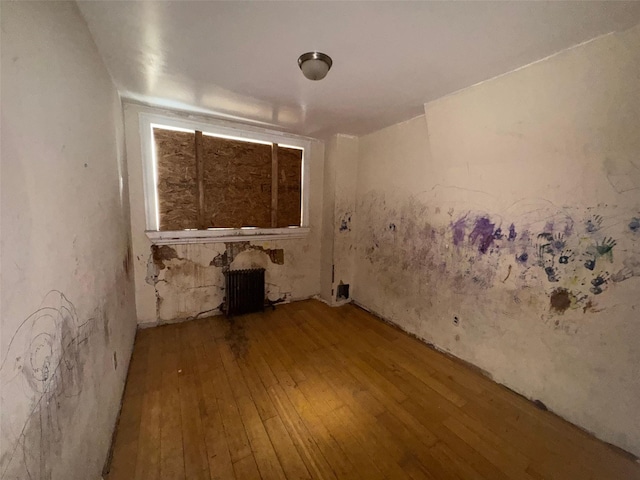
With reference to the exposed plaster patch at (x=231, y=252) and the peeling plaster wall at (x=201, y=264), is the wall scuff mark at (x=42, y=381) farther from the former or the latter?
the exposed plaster patch at (x=231, y=252)

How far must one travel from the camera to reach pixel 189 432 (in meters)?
1.61

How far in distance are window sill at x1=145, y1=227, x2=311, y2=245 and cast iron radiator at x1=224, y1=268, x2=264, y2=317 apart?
44cm

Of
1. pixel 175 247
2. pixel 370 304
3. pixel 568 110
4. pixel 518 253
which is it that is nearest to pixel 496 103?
pixel 568 110

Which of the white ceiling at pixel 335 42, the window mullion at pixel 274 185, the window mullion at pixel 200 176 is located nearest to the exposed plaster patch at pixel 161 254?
the window mullion at pixel 200 176

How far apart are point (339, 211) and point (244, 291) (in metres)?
1.68

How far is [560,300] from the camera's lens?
175cm

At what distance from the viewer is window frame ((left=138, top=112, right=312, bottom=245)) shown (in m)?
2.67

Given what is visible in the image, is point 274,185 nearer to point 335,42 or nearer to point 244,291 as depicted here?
point 244,291

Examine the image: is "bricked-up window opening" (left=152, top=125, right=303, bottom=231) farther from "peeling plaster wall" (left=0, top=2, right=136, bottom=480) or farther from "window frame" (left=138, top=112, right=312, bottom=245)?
"peeling plaster wall" (left=0, top=2, right=136, bottom=480)

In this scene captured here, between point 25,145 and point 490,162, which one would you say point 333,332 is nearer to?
point 490,162

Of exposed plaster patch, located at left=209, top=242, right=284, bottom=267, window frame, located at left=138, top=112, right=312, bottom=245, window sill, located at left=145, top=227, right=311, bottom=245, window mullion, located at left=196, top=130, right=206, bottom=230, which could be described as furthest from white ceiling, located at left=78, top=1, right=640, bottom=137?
exposed plaster patch, located at left=209, top=242, right=284, bottom=267

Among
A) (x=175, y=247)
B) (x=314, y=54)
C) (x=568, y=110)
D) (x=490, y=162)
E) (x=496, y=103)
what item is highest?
(x=314, y=54)

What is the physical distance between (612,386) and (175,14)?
10.8 feet

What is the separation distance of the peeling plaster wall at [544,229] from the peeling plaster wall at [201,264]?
1.64 m
